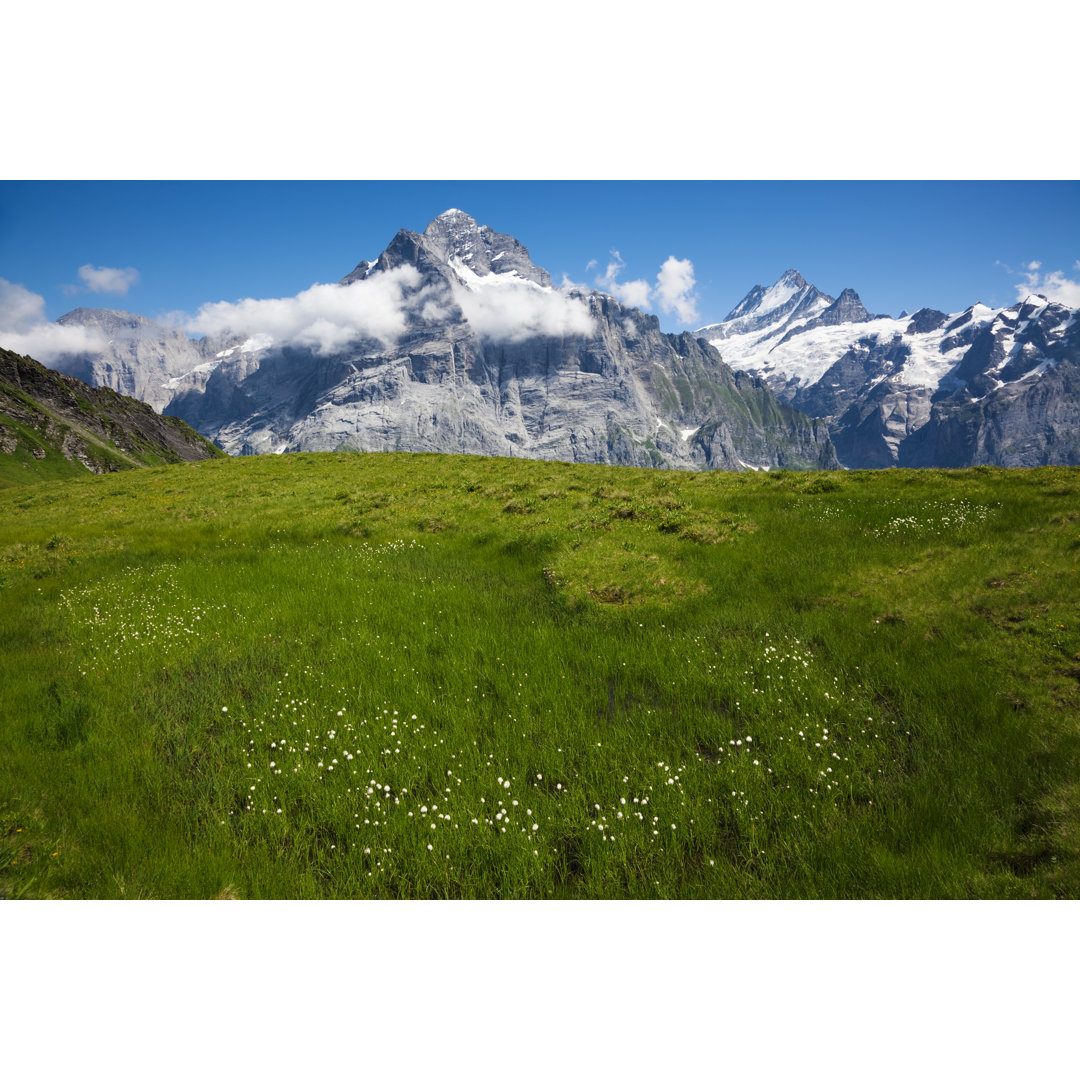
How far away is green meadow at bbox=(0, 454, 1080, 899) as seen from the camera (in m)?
5.97

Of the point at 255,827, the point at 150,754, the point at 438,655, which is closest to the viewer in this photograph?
the point at 255,827

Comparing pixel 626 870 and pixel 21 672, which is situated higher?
pixel 21 672

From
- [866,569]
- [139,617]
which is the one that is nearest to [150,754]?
[139,617]

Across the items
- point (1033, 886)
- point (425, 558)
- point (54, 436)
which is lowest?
point (1033, 886)

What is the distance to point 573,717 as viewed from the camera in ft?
28.6

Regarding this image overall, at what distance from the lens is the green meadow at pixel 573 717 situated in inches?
235

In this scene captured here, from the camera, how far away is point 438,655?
10898mm

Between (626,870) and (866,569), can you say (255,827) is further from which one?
(866,569)

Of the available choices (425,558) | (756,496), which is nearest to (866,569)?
(756,496)

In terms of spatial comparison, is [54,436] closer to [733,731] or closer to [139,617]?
[139,617]

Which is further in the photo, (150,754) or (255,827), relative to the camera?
(150,754)

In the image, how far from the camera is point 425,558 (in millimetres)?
18062

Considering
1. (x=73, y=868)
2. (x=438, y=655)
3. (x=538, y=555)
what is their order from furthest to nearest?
(x=538, y=555) < (x=438, y=655) < (x=73, y=868)

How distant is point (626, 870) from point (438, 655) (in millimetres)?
6056
